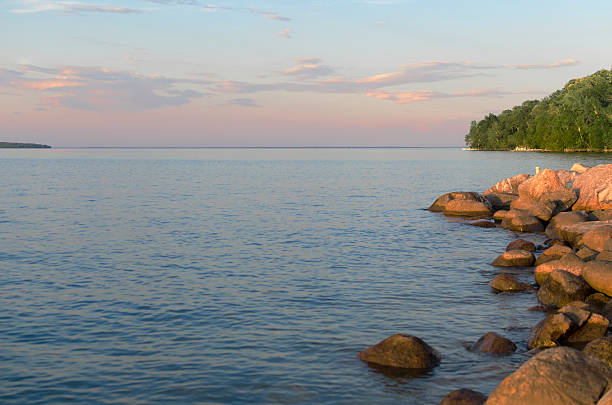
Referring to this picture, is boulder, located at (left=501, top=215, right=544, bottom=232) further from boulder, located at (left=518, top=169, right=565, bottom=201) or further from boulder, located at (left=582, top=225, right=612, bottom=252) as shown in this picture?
boulder, located at (left=582, top=225, right=612, bottom=252)

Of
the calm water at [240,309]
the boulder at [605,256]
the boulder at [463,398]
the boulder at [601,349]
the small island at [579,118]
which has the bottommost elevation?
the calm water at [240,309]

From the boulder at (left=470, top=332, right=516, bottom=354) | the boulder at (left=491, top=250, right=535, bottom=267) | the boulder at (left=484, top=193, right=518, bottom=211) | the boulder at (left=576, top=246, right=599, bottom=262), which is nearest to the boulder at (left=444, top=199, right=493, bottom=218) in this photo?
the boulder at (left=484, top=193, right=518, bottom=211)

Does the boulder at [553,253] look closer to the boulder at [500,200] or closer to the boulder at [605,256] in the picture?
the boulder at [605,256]

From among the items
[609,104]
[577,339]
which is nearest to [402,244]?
[577,339]

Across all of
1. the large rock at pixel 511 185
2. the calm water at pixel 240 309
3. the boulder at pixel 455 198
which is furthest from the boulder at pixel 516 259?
the large rock at pixel 511 185

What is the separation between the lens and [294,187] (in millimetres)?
57656

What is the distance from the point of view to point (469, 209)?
3509cm

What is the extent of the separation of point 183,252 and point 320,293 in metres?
8.22

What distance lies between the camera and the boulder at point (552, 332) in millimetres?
11617

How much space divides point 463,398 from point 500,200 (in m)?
30.3

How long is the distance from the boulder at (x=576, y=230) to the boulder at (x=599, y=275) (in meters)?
7.62

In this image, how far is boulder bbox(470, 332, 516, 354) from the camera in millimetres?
11422

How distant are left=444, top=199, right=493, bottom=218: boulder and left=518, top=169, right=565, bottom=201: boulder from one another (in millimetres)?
2633

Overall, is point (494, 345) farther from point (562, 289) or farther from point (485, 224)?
point (485, 224)
